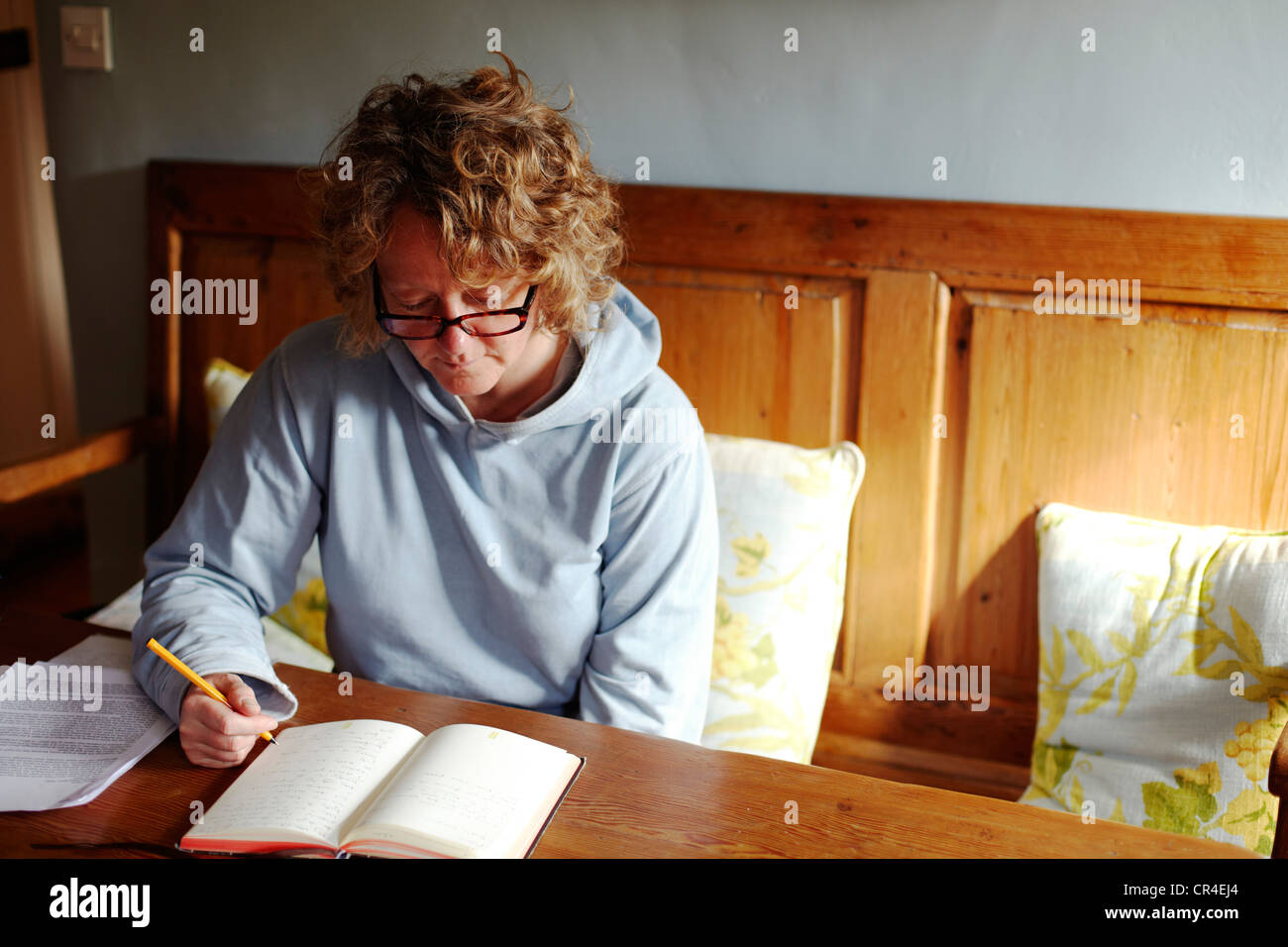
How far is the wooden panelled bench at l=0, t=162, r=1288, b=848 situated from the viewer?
1.55 metres

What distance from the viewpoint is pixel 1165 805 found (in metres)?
1.51

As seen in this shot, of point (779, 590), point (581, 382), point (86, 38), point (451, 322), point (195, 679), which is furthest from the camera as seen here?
point (86, 38)

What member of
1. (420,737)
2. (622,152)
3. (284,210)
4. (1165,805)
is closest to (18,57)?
(284,210)

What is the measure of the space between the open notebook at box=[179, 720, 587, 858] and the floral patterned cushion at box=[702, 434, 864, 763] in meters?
0.62

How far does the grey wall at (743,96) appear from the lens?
60.2 inches

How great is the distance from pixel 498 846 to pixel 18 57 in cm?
196

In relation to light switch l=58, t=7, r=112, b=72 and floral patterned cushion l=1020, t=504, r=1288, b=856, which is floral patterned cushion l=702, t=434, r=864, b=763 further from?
light switch l=58, t=7, r=112, b=72

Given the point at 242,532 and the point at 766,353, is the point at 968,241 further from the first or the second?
the point at 242,532

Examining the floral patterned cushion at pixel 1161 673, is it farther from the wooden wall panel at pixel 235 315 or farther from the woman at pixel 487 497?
the wooden wall panel at pixel 235 315

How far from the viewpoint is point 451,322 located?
119cm

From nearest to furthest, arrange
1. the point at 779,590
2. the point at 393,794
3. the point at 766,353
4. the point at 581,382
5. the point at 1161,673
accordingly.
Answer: the point at 393,794 < the point at 581,382 < the point at 1161,673 < the point at 779,590 < the point at 766,353

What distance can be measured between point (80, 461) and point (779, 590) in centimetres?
130

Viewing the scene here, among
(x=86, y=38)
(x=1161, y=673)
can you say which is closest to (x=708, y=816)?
(x=1161, y=673)

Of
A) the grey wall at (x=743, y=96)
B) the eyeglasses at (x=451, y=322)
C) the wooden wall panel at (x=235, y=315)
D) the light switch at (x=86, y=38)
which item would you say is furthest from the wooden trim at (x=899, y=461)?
the light switch at (x=86, y=38)
